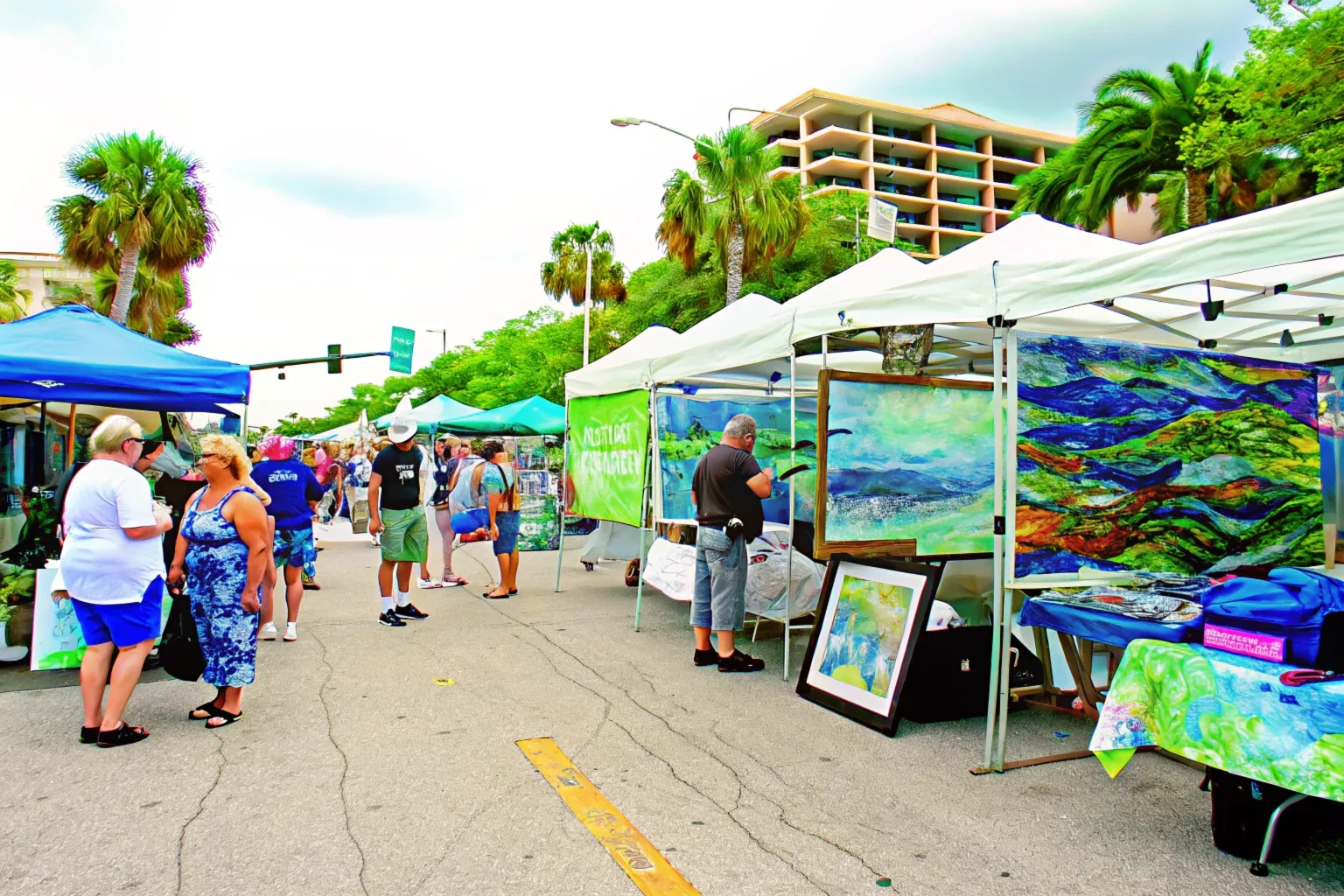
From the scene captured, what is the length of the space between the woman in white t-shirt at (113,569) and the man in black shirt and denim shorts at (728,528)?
3.46 meters

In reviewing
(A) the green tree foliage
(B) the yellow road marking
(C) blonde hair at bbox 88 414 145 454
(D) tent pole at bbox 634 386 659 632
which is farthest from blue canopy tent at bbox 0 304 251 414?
(A) the green tree foliage

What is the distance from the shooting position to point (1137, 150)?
1911 centimetres

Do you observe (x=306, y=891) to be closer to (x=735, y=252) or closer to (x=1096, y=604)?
(x=1096, y=604)

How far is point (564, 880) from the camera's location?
10.9 ft

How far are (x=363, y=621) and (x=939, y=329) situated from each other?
20.1 ft

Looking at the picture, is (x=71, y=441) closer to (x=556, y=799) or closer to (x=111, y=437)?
(x=111, y=437)

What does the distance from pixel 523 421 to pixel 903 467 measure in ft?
44.9

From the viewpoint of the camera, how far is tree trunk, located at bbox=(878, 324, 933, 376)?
7516 mm

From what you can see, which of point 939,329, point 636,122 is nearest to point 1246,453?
point 939,329

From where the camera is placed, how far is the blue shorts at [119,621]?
15.4 ft

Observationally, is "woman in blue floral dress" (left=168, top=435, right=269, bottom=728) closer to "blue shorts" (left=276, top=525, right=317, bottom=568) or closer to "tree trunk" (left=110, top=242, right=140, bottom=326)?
"blue shorts" (left=276, top=525, right=317, bottom=568)

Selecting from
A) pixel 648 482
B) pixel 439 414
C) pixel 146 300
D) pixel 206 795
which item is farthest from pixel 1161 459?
pixel 146 300

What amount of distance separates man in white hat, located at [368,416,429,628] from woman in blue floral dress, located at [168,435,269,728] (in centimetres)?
277

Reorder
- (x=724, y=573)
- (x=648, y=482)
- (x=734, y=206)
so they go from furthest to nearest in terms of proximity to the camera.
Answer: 1. (x=734, y=206)
2. (x=648, y=482)
3. (x=724, y=573)
